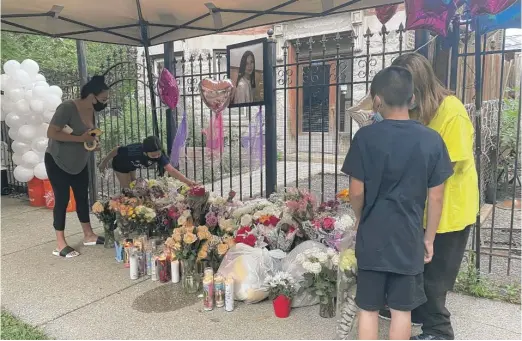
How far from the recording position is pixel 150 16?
14.9 feet

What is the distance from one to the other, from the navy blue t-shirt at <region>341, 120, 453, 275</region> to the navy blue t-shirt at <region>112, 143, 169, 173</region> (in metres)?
2.71

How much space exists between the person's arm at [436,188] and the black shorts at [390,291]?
0.70ft

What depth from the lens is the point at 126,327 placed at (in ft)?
8.96

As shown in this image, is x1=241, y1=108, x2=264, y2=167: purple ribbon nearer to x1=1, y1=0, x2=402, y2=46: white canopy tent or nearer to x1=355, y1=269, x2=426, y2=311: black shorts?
x1=1, y1=0, x2=402, y2=46: white canopy tent

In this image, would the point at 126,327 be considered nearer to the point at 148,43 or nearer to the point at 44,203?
the point at 148,43

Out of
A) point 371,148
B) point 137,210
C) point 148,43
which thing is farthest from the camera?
point 148,43

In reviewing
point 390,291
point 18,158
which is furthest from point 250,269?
point 18,158

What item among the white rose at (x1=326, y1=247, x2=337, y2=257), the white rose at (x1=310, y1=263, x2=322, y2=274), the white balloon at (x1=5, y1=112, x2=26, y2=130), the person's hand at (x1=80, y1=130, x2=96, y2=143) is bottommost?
the white rose at (x1=310, y1=263, x2=322, y2=274)

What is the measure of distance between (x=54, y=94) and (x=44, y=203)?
1722 millimetres

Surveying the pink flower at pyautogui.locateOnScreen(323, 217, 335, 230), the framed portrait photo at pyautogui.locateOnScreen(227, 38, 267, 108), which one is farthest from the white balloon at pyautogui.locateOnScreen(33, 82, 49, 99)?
the pink flower at pyautogui.locateOnScreen(323, 217, 335, 230)

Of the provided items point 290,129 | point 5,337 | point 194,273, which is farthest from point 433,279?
point 290,129

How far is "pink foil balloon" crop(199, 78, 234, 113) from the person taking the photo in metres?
4.34

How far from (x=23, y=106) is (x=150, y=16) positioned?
2.49 meters

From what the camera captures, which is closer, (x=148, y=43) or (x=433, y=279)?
(x=433, y=279)
